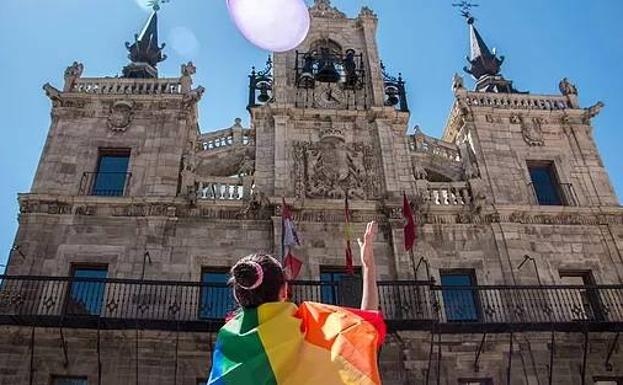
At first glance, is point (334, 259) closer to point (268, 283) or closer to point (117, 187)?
point (117, 187)

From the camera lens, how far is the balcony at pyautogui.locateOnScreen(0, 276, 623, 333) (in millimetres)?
12945

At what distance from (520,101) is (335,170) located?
7454 millimetres

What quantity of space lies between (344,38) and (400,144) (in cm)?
571

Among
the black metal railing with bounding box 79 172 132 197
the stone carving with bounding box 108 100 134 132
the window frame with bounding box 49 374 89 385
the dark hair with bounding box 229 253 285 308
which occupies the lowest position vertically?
the dark hair with bounding box 229 253 285 308

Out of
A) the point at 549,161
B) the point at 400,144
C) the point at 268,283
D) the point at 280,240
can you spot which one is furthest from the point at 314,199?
the point at 268,283

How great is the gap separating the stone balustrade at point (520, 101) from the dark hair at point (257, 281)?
1790 centimetres

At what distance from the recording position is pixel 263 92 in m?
20.4

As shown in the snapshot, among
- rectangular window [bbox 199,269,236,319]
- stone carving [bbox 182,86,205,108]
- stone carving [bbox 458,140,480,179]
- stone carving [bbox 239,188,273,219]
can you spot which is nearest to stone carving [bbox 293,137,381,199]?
stone carving [bbox 239,188,273,219]

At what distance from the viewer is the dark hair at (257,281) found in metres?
2.97

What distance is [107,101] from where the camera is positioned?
61.0 feet

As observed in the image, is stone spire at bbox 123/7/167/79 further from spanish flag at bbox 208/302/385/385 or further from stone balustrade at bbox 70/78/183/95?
spanish flag at bbox 208/302/385/385

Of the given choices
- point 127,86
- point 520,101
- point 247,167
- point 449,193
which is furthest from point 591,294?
point 127,86

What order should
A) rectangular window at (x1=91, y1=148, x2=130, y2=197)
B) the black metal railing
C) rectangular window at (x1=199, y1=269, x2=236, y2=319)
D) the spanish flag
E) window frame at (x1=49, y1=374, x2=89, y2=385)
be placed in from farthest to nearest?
rectangular window at (x1=91, y1=148, x2=130, y2=197), the black metal railing, rectangular window at (x1=199, y1=269, x2=236, y2=319), window frame at (x1=49, y1=374, x2=89, y2=385), the spanish flag

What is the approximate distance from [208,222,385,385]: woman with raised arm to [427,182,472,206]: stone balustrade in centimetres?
1420
